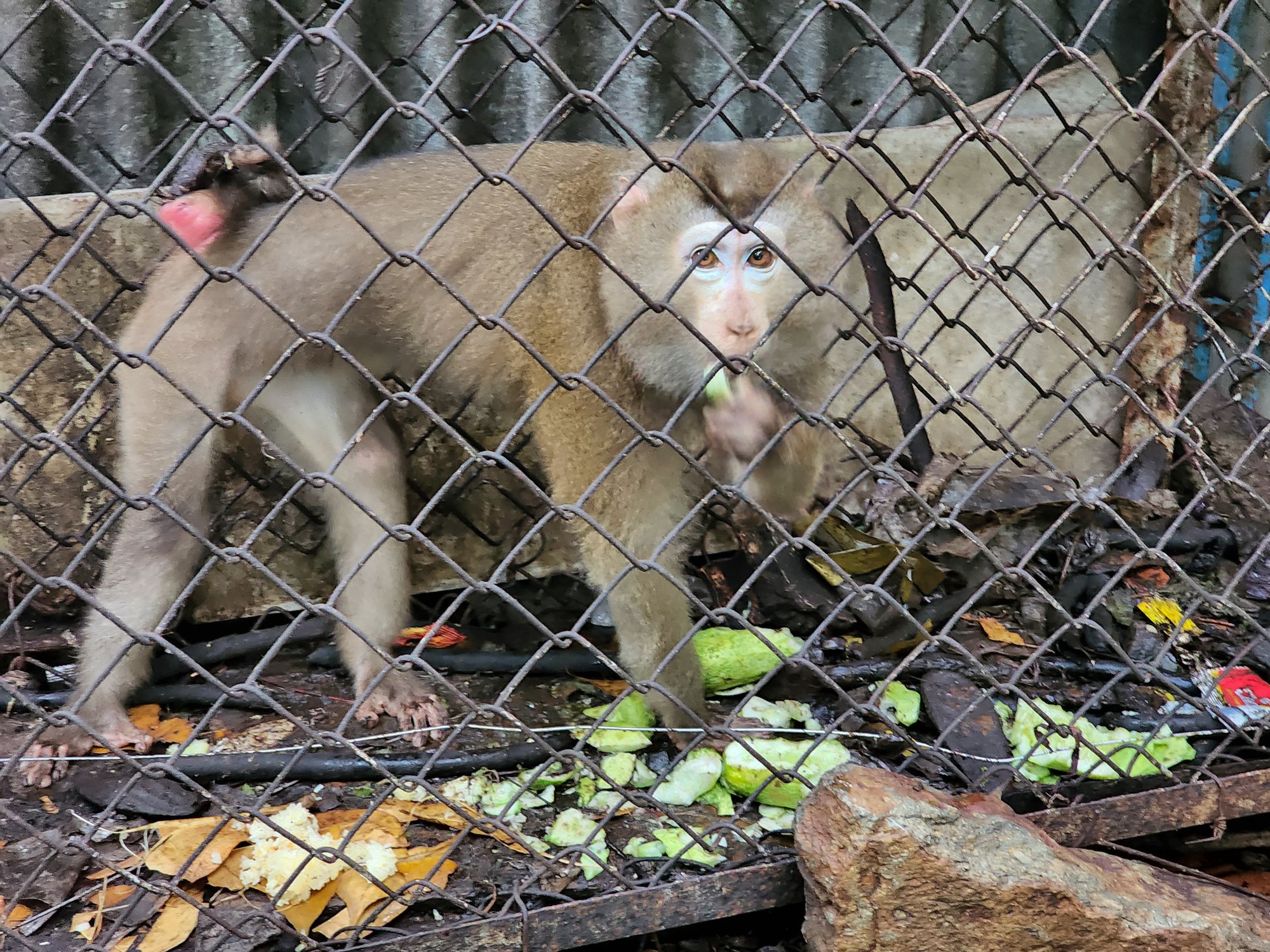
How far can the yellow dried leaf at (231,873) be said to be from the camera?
2.49 m

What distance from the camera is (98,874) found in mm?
2553

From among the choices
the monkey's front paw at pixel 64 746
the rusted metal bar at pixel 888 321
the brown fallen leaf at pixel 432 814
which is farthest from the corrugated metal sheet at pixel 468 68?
the brown fallen leaf at pixel 432 814

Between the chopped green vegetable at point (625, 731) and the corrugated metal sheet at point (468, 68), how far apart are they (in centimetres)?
194

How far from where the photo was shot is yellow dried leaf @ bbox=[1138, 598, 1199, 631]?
12.4 ft

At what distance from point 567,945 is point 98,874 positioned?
47.3 inches

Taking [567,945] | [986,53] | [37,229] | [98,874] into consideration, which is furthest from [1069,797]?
[37,229]

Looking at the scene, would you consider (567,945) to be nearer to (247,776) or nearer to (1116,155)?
(247,776)

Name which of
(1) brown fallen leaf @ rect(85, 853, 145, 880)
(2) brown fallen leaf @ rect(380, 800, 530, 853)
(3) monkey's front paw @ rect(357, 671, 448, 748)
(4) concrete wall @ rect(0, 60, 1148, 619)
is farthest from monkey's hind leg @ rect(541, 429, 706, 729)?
(1) brown fallen leaf @ rect(85, 853, 145, 880)

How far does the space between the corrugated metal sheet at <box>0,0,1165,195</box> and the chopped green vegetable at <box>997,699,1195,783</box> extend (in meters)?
2.07

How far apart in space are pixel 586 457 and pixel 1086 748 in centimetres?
164

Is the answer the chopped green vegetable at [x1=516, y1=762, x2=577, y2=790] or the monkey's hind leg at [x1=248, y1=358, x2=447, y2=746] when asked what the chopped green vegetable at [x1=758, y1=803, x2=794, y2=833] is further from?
the monkey's hind leg at [x1=248, y1=358, x2=447, y2=746]

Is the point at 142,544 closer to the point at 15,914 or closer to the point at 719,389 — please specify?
the point at 15,914

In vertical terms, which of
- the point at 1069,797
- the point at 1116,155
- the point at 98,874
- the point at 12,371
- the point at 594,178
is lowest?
the point at 98,874

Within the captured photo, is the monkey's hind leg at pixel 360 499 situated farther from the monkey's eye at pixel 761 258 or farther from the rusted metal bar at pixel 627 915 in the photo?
the monkey's eye at pixel 761 258
